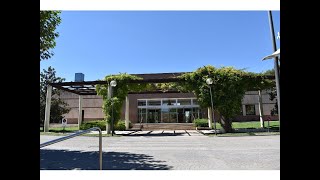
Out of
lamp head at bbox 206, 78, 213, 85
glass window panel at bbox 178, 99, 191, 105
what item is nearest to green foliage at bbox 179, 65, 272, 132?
lamp head at bbox 206, 78, 213, 85

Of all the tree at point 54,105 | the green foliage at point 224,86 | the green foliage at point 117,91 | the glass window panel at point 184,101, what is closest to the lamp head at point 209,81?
the green foliage at point 224,86

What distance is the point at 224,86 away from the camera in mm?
18656

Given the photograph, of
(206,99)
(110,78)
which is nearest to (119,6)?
(206,99)

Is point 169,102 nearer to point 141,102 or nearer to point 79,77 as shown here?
point 141,102

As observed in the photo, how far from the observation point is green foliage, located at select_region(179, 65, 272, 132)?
18625 mm

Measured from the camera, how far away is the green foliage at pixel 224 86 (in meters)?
Result: 18.6

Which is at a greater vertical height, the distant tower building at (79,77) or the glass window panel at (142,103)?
the distant tower building at (79,77)

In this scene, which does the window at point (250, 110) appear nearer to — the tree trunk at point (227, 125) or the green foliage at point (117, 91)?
the tree trunk at point (227, 125)

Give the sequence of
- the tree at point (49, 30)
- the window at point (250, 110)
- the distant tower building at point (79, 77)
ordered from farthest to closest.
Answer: the distant tower building at point (79, 77) → the window at point (250, 110) → the tree at point (49, 30)
